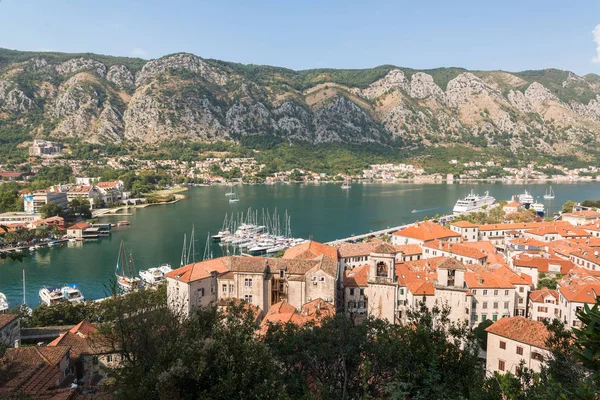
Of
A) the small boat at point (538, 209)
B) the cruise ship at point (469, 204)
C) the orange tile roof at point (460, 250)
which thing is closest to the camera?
the orange tile roof at point (460, 250)

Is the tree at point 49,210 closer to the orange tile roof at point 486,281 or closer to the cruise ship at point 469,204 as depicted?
the orange tile roof at point 486,281

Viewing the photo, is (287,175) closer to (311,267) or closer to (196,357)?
(311,267)

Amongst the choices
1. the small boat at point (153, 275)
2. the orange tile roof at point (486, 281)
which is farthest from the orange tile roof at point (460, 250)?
the small boat at point (153, 275)

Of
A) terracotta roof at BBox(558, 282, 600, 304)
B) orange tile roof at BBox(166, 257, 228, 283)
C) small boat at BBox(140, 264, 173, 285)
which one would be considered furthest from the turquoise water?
terracotta roof at BBox(558, 282, 600, 304)

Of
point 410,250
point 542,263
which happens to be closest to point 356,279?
point 410,250

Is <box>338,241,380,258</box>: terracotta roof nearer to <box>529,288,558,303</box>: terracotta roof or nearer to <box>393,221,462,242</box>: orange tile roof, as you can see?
<box>393,221,462,242</box>: orange tile roof
